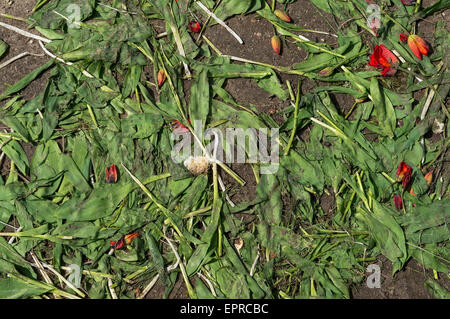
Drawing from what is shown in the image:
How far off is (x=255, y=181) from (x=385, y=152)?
1.40 ft

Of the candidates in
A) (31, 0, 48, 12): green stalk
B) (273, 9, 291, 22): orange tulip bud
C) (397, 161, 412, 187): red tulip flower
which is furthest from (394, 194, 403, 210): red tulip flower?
(31, 0, 48, 12): green stalk

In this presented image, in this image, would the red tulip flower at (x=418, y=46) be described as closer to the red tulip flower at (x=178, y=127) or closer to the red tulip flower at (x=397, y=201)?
the red tulip flower at (x=397, y=201)

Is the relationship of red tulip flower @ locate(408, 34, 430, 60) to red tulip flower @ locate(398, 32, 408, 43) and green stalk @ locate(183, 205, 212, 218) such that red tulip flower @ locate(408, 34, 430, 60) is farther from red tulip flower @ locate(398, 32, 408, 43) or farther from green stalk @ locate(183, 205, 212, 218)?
green stalk @ locate(183, 205, 212, 218)

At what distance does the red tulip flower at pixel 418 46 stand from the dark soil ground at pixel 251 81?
0.18 feet

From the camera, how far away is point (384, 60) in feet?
5.55

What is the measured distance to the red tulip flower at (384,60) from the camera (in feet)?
5.53

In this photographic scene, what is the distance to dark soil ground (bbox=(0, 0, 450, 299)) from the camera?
5.45ft

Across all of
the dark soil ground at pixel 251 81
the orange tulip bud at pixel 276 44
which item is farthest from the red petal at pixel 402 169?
the orange tulip bud at pixel 276 44

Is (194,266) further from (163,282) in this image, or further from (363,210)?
(363,210)

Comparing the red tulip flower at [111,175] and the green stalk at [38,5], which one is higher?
the green stalk at [38,5]

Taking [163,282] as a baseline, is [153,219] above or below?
above

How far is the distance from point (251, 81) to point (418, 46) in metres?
0.56
